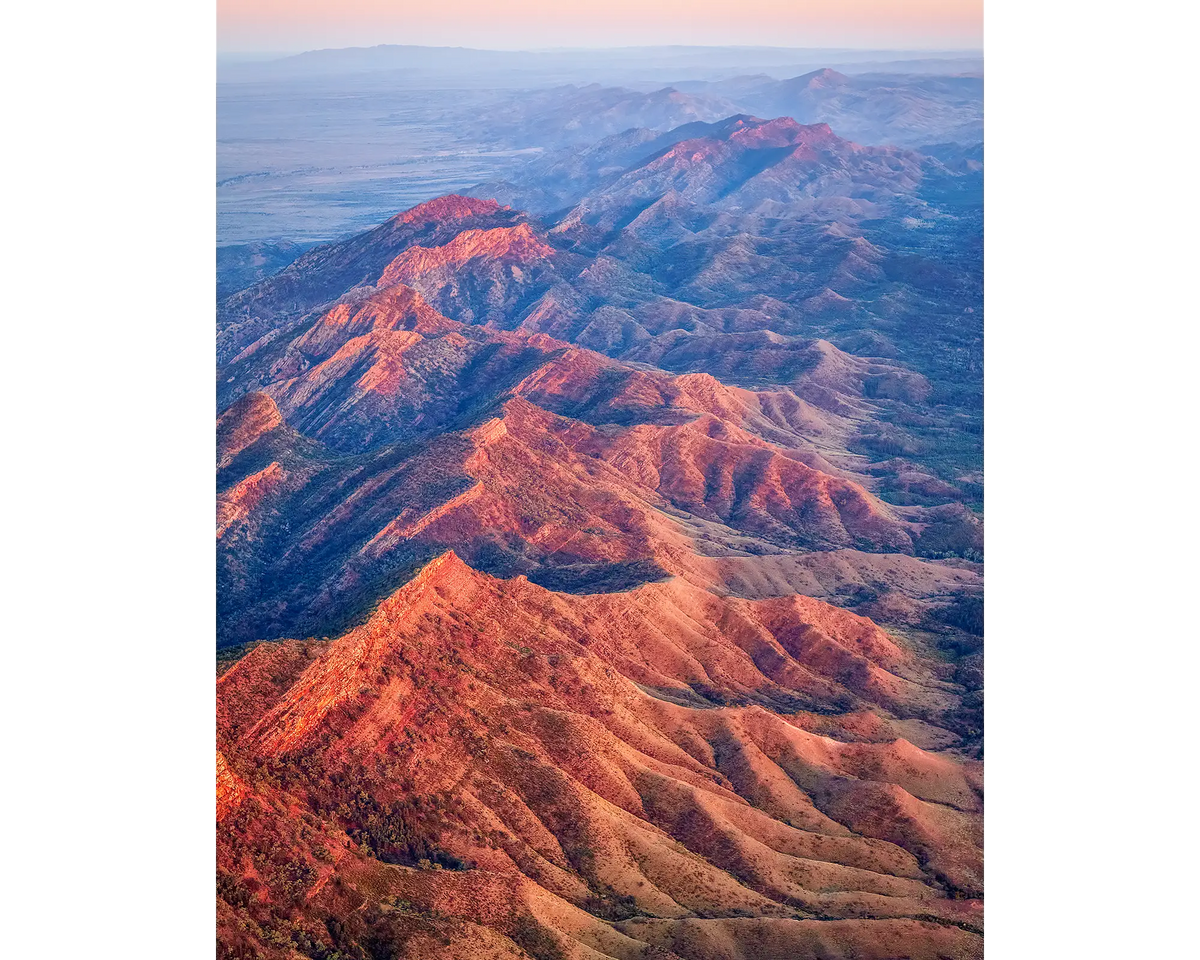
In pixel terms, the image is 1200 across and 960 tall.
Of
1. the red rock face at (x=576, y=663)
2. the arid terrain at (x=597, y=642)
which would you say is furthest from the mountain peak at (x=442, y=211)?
the red rock face at (x=576, y=663)

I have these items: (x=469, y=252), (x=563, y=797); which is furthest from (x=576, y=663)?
(x=469, y=252)

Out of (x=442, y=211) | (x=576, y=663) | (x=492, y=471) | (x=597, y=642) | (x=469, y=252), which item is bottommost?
(x=597, y=642)

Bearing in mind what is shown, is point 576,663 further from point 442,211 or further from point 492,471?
point 442,211

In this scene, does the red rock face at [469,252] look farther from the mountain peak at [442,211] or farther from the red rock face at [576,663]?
the red rock face at [576,663]

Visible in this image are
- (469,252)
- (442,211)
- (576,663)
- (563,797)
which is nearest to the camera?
(563,797)

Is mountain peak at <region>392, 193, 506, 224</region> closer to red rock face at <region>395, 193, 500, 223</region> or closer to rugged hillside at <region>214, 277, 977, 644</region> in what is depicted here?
red rock face at <region>395, 193, 500, 223</region>

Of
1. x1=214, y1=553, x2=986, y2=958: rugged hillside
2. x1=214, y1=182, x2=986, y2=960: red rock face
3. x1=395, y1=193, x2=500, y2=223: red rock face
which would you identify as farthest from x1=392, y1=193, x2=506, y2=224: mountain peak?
x1=214, y1=553, x2=986, y2=958: rugged hillside
